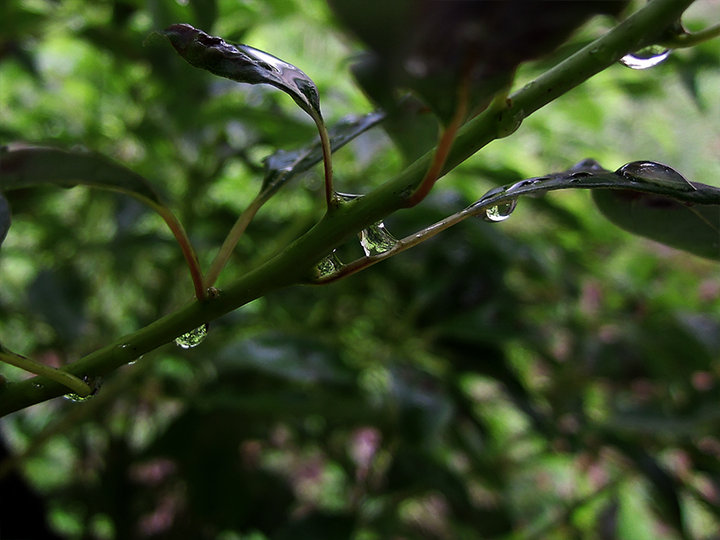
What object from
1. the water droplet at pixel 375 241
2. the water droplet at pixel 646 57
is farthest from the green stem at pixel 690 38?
the water droplet at pixel 375 241

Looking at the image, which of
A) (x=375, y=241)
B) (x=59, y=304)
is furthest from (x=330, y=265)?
(x=59, y=304)

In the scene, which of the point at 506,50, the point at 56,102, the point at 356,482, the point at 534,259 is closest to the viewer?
the point at 506,50

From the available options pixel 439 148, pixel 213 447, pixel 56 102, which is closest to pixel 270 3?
pixel 56 102

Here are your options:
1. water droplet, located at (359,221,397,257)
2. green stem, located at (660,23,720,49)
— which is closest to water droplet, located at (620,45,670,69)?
green stem, located at (660,23,720,49)

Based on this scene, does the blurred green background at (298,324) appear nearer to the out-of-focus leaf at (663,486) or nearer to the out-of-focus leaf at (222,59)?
the out-of-focus leaf at (663,486)

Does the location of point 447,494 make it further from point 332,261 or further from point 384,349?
point 332,261

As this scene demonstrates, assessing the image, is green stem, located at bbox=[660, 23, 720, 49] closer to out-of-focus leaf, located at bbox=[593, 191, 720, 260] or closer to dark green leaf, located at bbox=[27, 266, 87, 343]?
out-of-focus leaf, located at bbox=[593, 191, 720, 260]
